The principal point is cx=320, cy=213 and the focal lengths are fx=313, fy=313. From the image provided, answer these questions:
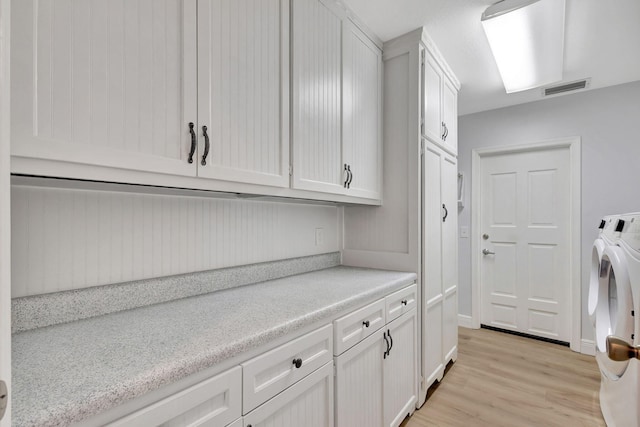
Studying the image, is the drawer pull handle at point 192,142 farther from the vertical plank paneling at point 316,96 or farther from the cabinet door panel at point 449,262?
the cabinet door panel at point 449,262

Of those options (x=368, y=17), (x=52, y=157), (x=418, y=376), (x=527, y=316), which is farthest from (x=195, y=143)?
(x=527, y=316)

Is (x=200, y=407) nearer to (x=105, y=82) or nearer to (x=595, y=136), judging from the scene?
(x=105, y=82)

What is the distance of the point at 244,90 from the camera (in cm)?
118

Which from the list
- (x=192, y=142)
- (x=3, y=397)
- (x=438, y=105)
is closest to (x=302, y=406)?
(x=3, y=397)

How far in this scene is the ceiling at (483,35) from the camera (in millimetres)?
1730

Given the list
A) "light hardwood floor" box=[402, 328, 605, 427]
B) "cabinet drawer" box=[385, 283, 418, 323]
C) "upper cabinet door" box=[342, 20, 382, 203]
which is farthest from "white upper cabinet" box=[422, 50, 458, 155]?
"light hardwood floor" box=[402, 328, 605, 427]

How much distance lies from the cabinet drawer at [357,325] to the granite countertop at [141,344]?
46 mm

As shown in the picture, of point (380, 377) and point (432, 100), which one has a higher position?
point (432, 100)

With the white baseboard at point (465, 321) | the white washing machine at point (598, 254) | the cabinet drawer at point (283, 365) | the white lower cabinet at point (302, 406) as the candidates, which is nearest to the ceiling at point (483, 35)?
the white washing machine at point (598, 254)

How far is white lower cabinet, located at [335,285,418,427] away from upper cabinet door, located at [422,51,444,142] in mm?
1055

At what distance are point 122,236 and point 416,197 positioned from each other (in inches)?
61.4

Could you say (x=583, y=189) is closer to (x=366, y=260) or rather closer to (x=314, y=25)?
(x=366, y=260)

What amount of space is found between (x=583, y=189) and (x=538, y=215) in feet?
1.37

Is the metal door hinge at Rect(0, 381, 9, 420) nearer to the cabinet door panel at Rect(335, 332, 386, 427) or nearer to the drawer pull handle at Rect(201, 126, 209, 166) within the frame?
the drawer pull handle at Rect(201, 126, 209, 166)
